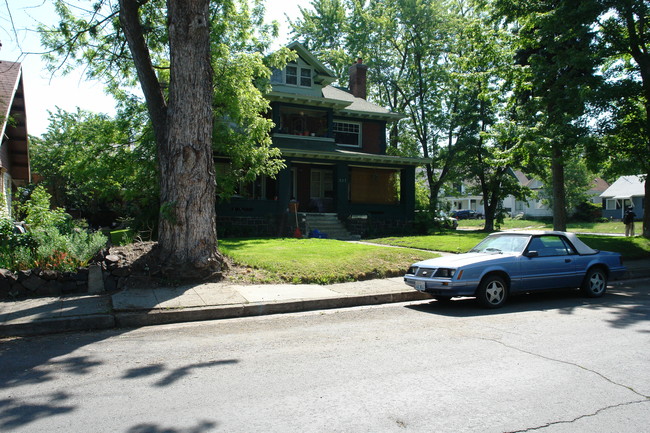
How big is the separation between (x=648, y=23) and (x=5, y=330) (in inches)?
818

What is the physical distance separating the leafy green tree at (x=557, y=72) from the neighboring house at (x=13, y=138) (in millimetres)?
17935

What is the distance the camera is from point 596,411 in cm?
390

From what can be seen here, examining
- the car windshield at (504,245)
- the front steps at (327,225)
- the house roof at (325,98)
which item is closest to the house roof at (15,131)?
the house roof at (325,98)

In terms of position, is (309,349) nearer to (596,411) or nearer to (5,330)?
(596,411)

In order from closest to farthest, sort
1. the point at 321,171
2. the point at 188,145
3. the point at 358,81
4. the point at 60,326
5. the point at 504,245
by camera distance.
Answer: the point at 60,326, the point at 504,245, the point at 188,145, the point at 321,171, the point at 358,81

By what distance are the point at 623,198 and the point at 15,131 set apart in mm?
52759

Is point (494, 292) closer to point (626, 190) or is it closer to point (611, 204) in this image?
point (626, 190)

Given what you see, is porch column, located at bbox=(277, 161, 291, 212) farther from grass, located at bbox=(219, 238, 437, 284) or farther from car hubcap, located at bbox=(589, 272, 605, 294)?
car hubcap, located at bbox=(589, 272, 605, 294)

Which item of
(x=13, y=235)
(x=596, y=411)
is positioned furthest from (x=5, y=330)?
(x=596, y=411)

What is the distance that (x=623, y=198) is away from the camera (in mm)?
48000

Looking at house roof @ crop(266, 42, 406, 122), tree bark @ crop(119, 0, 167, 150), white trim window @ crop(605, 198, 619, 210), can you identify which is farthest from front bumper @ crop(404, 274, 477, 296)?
white trim window @ crop(605, 198, 619, 210)

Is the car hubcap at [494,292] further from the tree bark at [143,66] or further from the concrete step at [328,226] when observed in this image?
the concrete step at [328,226]

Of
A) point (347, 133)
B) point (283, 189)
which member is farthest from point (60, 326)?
point (347, 133)

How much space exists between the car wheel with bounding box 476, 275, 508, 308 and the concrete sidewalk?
1.65 meters
